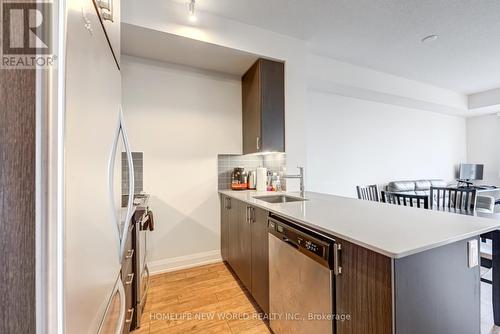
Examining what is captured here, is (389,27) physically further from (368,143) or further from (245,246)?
(245,246)

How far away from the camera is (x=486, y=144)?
18.1 ft

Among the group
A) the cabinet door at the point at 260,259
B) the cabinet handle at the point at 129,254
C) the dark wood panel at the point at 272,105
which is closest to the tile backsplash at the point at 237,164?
the dark wood panel at the point at 272,105

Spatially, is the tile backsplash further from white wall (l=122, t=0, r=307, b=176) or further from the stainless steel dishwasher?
the stainless steel dishwasher

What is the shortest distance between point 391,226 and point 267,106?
72.9 inches

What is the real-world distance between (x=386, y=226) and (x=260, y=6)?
2249 millimetres

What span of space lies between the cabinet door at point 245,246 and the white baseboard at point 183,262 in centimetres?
72

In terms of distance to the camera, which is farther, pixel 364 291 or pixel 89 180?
pixel 364 291

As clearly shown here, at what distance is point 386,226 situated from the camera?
1.09 m

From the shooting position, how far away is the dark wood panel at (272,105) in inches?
100

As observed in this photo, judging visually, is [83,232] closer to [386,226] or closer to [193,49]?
[386,226]

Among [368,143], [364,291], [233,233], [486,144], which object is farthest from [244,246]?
[486,144]

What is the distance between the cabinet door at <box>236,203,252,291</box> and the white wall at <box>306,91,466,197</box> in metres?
1.87

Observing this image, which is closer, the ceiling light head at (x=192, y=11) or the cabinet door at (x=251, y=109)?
the ceiling light head at (x=192, y=11)

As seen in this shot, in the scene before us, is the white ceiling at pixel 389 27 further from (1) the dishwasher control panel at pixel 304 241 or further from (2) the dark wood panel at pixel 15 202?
(2) the dark wood panel at pixel 15 202
